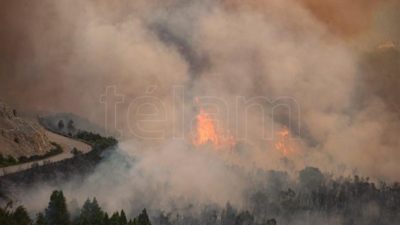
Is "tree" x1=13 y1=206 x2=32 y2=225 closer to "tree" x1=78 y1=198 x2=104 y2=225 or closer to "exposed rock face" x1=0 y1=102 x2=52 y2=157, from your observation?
"tree" x1=78 y1=198 x2=104 y2=225

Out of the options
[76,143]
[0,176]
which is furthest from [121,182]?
[0,176]

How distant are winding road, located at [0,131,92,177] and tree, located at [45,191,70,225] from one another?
26.7 ft

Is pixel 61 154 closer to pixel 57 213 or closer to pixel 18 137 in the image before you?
pixel 18 137

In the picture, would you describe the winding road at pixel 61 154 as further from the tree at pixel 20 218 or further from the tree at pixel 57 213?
the tree at pixel 20 218

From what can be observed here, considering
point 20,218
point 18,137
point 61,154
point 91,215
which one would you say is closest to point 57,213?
point 91,215

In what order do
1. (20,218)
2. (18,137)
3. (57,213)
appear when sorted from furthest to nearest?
(18,137), (57,213), (20,218)

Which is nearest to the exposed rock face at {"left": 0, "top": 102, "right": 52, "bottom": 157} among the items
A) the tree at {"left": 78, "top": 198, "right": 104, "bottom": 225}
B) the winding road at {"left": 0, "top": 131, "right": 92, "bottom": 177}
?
the winding road at {"left": 0, "top": 131, "right": 92, "bottom": 177}

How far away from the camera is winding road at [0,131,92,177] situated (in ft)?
200

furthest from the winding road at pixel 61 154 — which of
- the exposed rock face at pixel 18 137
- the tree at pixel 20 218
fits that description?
the tree at pixel 20 218

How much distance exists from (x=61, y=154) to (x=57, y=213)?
78.5 feet

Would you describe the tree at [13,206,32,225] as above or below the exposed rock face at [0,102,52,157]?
below

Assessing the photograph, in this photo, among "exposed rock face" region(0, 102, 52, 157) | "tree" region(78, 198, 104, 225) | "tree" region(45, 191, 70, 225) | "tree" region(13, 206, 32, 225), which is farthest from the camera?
"exposed rock face" region(0, 102, 52, 157)

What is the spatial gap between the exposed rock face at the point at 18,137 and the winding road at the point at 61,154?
6.15ft

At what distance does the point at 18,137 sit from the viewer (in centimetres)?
6788
